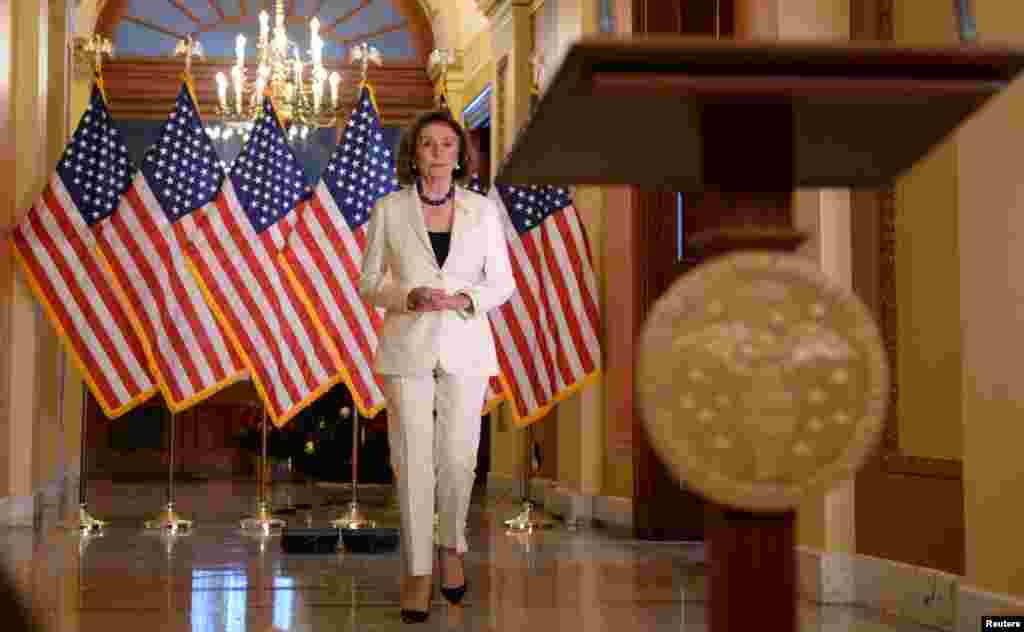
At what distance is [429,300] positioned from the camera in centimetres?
461

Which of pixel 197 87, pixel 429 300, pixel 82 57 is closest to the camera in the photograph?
pixel 429 300

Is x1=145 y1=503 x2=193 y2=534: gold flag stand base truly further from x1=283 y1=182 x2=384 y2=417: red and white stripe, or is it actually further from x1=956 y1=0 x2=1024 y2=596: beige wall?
x1=956 y1=0 x2=1024 y2=596: beige wall

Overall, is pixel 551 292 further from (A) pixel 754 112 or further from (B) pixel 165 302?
(A) pixel 754 112

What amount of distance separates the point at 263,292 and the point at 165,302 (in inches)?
22.7

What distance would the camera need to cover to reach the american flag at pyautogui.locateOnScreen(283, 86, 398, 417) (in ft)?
26.5

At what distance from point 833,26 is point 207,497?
6920 millimetres

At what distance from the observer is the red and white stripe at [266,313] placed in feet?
26.7

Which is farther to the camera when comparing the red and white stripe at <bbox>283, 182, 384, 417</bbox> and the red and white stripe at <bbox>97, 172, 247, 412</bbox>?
the red and white stripe at <bbox>97, 172, 247, 412</bbox>

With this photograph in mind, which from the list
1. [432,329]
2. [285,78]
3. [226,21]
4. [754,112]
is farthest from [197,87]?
[754,112]

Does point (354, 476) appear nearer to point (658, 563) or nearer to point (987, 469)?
point (658, 563)

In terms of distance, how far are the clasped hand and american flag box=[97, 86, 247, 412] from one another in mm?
3791

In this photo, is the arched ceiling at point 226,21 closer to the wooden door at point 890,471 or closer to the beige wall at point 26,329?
the beige wall at point 26,329

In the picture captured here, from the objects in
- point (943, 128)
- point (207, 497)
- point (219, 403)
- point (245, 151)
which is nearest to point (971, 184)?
point (943, 128)

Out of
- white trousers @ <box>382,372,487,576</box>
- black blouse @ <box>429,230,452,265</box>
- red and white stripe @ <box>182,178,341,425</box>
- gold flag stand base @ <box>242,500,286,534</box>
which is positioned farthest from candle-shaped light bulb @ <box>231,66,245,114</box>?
white trousers @ <box>382,372,487,576</box>
